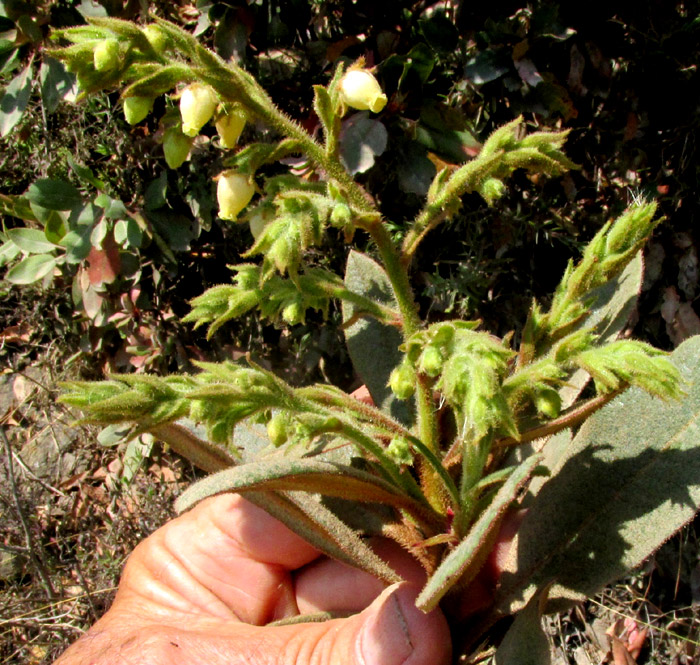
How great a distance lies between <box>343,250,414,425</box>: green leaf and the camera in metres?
1.98

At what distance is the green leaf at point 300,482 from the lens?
1.23 meters

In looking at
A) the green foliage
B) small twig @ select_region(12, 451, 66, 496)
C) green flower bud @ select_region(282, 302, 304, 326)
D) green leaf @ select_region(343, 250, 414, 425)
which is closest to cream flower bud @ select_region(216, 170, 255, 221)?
the green foliage

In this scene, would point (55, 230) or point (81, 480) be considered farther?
point (81, 480)

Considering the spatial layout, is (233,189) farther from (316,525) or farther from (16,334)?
(16,334)

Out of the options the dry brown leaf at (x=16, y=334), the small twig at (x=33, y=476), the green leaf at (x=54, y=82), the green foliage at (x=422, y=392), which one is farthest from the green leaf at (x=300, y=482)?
the dry brown leaf at (x=16, y=334)

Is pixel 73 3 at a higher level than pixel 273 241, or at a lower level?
higher

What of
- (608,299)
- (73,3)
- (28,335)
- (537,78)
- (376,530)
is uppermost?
(73,3)

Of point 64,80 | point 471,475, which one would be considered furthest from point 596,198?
point 64,80

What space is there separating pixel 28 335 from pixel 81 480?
0.79m

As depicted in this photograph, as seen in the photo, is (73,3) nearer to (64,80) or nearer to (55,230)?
(64,80)

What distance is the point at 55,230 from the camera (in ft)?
8.11

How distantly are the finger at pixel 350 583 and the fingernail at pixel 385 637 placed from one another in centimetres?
33

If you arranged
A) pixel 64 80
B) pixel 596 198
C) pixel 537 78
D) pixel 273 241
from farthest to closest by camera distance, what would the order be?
pixel 596 198 < pixel 64 80 < pixel 537 78 < pixel 273 241

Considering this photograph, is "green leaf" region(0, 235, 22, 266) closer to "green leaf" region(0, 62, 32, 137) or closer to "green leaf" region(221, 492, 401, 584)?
"green leaf" region(0, 62, 32, 137)
